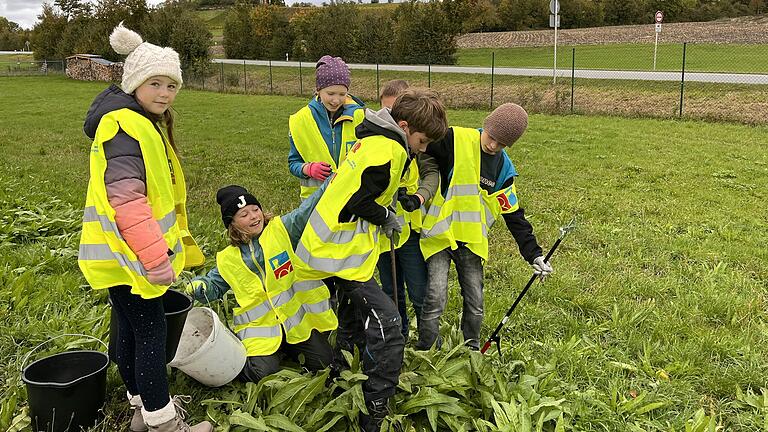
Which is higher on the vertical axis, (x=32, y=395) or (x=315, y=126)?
(x=315, y=126)

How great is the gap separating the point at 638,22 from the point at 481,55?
21.6 meters

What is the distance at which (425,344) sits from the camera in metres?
3.93

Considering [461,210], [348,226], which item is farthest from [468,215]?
[348,226]

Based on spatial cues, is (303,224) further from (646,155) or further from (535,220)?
(646,155)

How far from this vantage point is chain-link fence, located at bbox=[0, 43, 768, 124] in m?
17.5

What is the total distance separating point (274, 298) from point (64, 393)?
119cm

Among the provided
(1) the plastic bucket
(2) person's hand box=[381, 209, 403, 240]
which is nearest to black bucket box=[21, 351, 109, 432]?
(1) the plastic bucket

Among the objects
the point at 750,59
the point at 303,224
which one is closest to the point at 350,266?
the point at 303,224

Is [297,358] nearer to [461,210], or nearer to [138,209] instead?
[461,210]

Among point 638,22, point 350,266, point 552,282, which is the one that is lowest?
point 552,282

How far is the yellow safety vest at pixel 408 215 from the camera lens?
142 inches

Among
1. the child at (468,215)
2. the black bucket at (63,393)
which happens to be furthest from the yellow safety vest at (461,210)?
the black bucket at (63,393)

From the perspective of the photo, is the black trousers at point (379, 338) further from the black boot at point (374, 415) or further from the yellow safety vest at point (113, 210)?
the yellow safety vest at point (113, 210)

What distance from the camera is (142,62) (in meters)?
2.74
